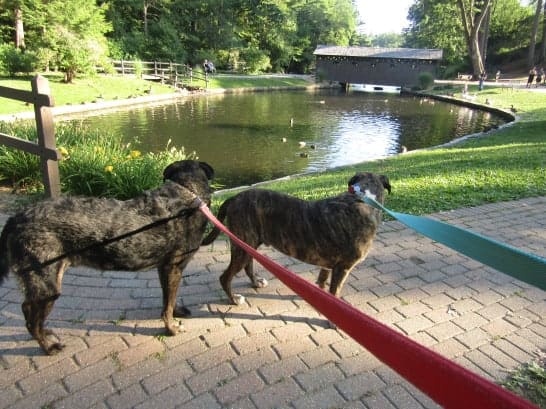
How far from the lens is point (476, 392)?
3.58 ft

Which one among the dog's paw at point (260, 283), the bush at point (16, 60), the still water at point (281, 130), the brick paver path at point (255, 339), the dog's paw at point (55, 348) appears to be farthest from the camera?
the bush at point (16, 60)

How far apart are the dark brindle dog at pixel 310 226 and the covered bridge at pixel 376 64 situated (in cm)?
5320

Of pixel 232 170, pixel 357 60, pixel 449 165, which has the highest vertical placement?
pixel 357 60

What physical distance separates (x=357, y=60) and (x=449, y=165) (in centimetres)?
4808

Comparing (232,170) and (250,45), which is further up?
(250,45)

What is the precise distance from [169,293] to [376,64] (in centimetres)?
5509

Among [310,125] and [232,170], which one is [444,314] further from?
[310,125]

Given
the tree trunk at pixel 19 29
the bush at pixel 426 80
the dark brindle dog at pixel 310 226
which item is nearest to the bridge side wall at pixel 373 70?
the bush at pixel 426 80

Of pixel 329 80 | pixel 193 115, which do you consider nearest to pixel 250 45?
pixel 329 80

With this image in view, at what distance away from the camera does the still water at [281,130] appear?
14.7 meters

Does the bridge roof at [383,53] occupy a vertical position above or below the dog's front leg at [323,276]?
above

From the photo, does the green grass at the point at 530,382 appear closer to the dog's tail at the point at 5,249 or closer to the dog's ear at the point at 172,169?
the dog's ear at the point at 172,169

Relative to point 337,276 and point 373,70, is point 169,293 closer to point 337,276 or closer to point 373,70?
point 337,276

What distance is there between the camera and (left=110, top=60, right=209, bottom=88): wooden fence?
3375 centimetres
